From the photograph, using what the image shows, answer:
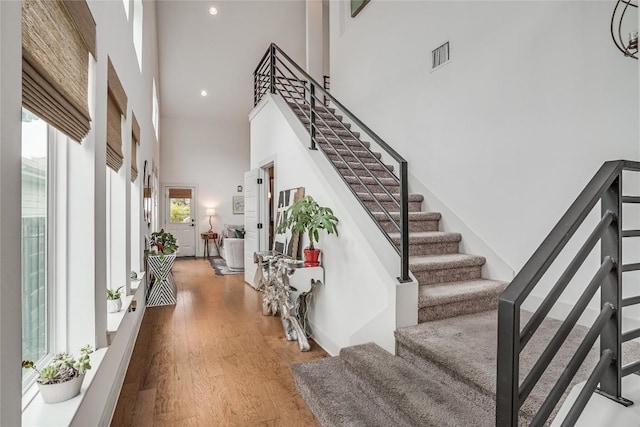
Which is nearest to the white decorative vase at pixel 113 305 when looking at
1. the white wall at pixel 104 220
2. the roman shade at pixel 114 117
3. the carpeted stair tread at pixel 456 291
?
the white wall at pixel 104 220

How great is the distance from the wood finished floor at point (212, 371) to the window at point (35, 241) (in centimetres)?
85

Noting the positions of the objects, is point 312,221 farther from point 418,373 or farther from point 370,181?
point 418,373

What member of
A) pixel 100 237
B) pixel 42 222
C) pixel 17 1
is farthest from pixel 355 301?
pixel 17 1

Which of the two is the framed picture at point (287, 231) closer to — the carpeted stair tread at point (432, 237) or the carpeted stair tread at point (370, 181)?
the carpeted stair tread at point (370, 181)

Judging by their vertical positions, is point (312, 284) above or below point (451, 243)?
below

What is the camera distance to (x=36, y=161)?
161 cm

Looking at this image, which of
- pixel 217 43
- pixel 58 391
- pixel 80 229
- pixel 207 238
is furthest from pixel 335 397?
pixel 207 238

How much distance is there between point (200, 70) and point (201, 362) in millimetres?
7940

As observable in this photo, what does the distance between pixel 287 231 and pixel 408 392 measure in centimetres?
269

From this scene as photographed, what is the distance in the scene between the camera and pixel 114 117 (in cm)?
259

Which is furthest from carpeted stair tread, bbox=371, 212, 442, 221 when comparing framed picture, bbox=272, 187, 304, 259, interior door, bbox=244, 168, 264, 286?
interior door, bbox=244, 168, 264, 286

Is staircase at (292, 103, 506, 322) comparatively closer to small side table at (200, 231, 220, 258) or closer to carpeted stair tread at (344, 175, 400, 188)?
carpeted stair tread at (344, 175, 400, 188)

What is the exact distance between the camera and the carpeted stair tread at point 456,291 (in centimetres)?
250

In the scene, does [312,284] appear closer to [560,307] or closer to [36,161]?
[560,307]
